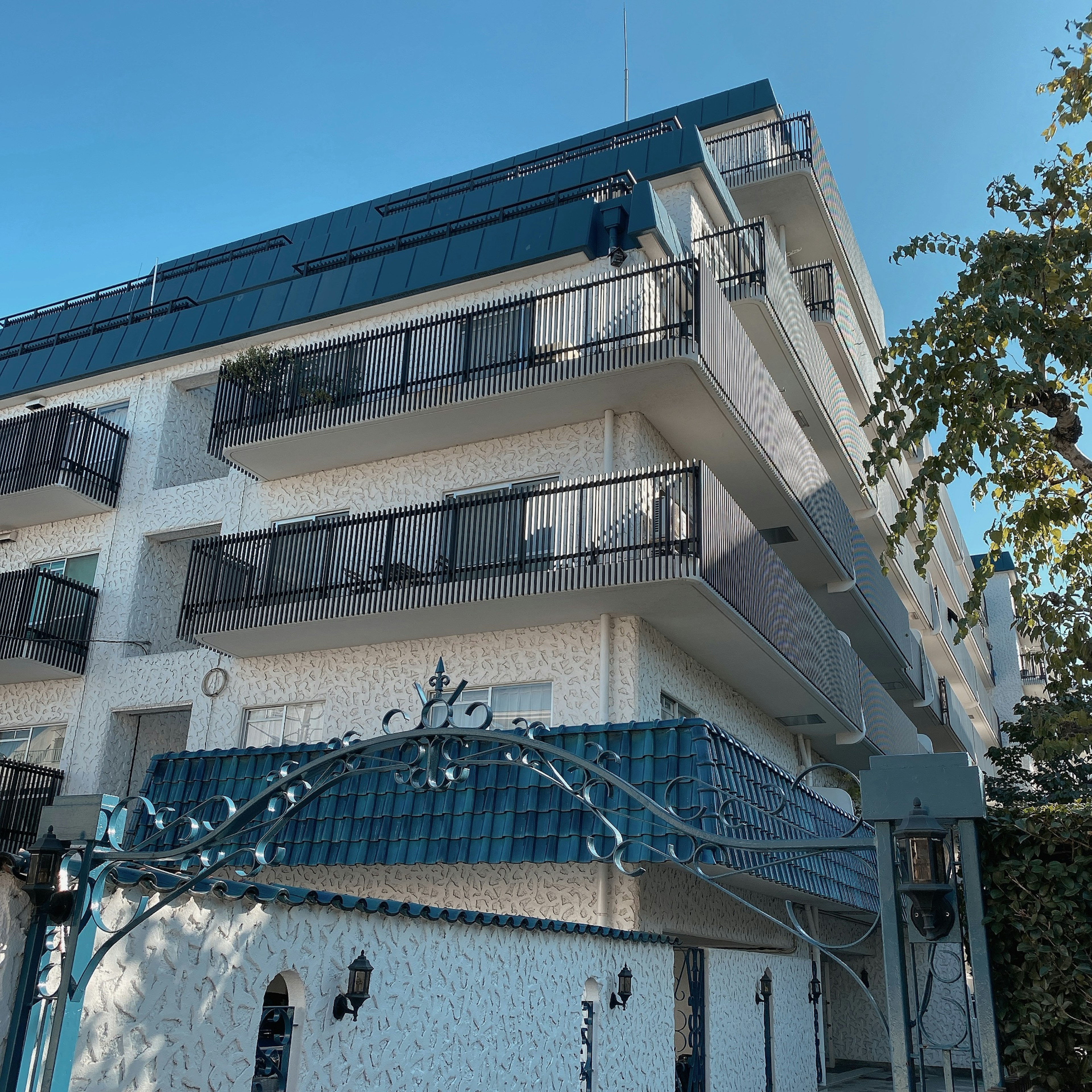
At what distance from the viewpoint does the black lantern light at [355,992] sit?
747cm

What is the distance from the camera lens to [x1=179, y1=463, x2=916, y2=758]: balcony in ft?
44.4

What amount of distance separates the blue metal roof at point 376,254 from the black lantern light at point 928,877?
42.9ft

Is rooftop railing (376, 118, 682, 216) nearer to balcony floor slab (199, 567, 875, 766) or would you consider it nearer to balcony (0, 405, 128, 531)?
balcony (0, 405, 128, 531)

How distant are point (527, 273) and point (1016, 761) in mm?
19382

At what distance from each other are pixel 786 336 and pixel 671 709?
7.69m

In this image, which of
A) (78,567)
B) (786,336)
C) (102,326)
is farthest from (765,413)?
(102,326)

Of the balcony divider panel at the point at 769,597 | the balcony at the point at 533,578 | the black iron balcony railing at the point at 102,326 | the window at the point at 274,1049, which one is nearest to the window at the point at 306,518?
the balcony at the point at 533,578

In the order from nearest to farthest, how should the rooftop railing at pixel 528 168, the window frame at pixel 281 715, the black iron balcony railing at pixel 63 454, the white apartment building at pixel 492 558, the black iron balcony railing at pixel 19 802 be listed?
1. the white apartment building at pixel 492 558
2. the window frame at pixel 281 715
3. the black iron balcony railing at pixel 19 802
4. the black iron balcony railing at pixel 63 454
5. the rooftop railing at pixel 528 168

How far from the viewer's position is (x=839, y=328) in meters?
24.2

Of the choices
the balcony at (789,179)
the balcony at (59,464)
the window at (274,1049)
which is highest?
the balcony at (789,179)

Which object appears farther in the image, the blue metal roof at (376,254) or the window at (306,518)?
the blue metal roof at (376,254)

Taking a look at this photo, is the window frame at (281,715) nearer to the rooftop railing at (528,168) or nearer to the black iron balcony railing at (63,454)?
the black iron balcony railing at (63,454)

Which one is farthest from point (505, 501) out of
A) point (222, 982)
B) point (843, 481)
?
point (843, 481)

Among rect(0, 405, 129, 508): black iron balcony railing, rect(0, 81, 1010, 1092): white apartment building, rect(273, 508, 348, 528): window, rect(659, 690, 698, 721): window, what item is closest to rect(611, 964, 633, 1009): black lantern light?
rect(0, 81, 1010, 1092): white apartment building
